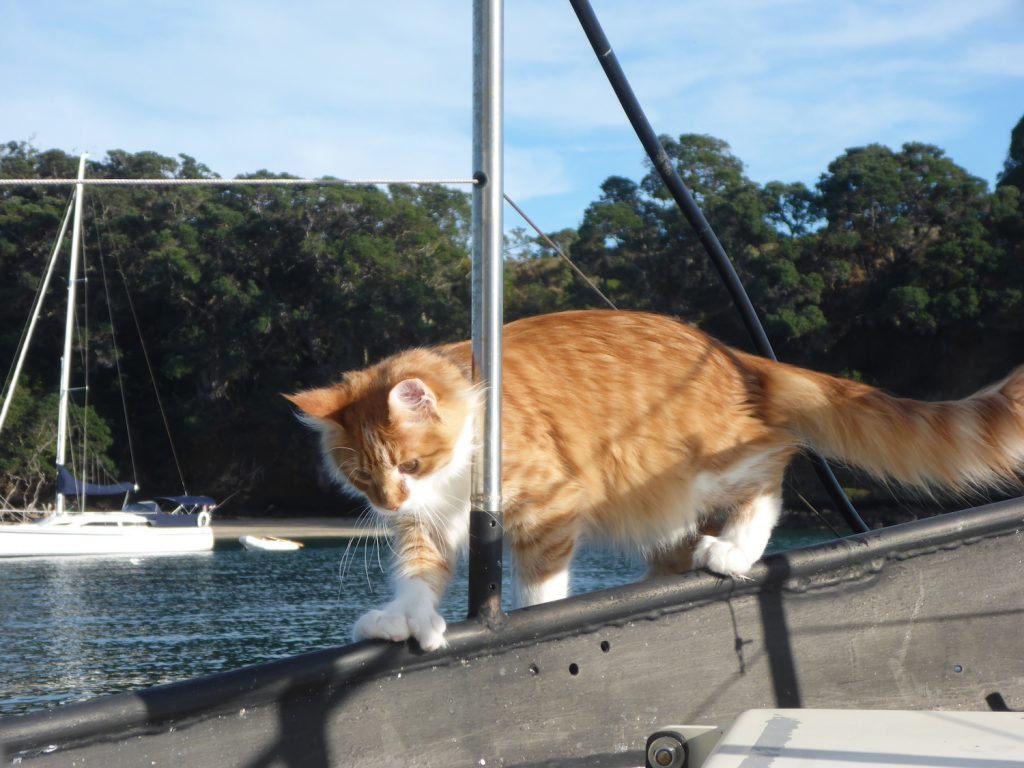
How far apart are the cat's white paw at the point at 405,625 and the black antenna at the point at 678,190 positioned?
39.7 inches

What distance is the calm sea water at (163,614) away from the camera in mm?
8273

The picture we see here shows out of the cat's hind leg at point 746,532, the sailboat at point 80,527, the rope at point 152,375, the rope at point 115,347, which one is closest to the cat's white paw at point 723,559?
the cat's hind leg at point 746,532

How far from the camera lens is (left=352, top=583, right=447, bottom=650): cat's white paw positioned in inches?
55.2

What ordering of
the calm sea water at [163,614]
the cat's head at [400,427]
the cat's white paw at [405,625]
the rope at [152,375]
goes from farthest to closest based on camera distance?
the rope at [152,375], the calm sea water at [163,614], the cat's head at [400,427], the cat's white paw at [405,625]

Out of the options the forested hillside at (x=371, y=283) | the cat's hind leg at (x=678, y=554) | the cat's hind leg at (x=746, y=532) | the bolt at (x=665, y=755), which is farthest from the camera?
A: the forested hillside at (x=371, y=283)

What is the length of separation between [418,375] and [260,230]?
2509 centimetres

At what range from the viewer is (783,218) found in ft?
80.3

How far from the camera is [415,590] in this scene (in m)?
1.70

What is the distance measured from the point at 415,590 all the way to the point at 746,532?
752 mm

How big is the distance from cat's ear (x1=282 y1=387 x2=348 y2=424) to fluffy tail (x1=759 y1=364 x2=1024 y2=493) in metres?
0.95

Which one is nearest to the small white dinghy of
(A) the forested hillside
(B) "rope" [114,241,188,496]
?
(A) the forested hillside

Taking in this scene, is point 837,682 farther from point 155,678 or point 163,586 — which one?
point 163,586

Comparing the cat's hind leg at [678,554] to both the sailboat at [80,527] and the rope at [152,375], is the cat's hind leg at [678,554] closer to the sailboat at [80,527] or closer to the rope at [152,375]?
the sailboat at [80,527]

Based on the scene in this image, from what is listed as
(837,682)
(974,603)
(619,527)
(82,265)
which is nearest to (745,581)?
(837,682)
